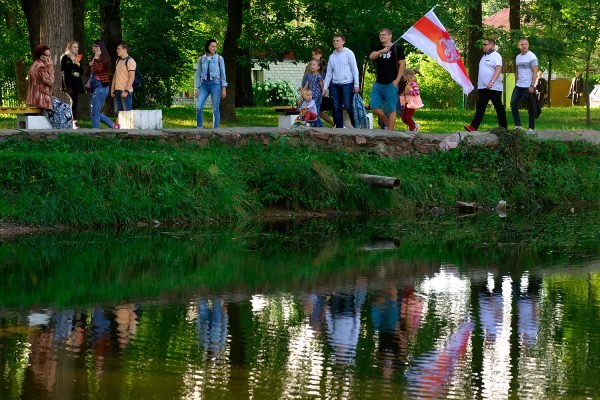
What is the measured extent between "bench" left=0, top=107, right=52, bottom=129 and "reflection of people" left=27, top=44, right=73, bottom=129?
0.29 feet

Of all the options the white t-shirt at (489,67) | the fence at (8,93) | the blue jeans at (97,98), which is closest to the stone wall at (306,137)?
the white t-shirt at (489,67)

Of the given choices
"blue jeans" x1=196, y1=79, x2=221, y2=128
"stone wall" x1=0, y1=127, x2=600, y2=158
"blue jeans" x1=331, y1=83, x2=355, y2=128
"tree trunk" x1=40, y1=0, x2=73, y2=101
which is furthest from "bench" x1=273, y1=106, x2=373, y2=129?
"tree trunk" x1=40, y1=0, x2=73, y2=101

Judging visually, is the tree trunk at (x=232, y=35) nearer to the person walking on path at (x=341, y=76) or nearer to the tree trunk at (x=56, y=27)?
the tree trunk at (x=56, y=27)

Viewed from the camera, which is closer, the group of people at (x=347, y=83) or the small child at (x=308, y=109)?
the group of people at (x=347, y=83)

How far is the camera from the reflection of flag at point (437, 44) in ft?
65.6

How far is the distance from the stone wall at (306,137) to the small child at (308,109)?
4.12 feet

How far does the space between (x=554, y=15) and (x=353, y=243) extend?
53.9 feet

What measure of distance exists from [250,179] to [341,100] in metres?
2.69

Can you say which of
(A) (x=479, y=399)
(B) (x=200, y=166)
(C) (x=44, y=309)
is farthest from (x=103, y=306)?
(B) (x=200, y=166)

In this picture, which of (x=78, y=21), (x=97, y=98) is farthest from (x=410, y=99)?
(x=78, y=21)

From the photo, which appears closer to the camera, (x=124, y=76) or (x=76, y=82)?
(x=124, y=76)

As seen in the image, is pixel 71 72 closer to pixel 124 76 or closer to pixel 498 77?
pixel 124 76

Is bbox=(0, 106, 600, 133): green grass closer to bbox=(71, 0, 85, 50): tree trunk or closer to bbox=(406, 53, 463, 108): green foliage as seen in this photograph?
bbox=(71, 0, 85, 50): tree trunk

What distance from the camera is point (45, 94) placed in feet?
60.9
